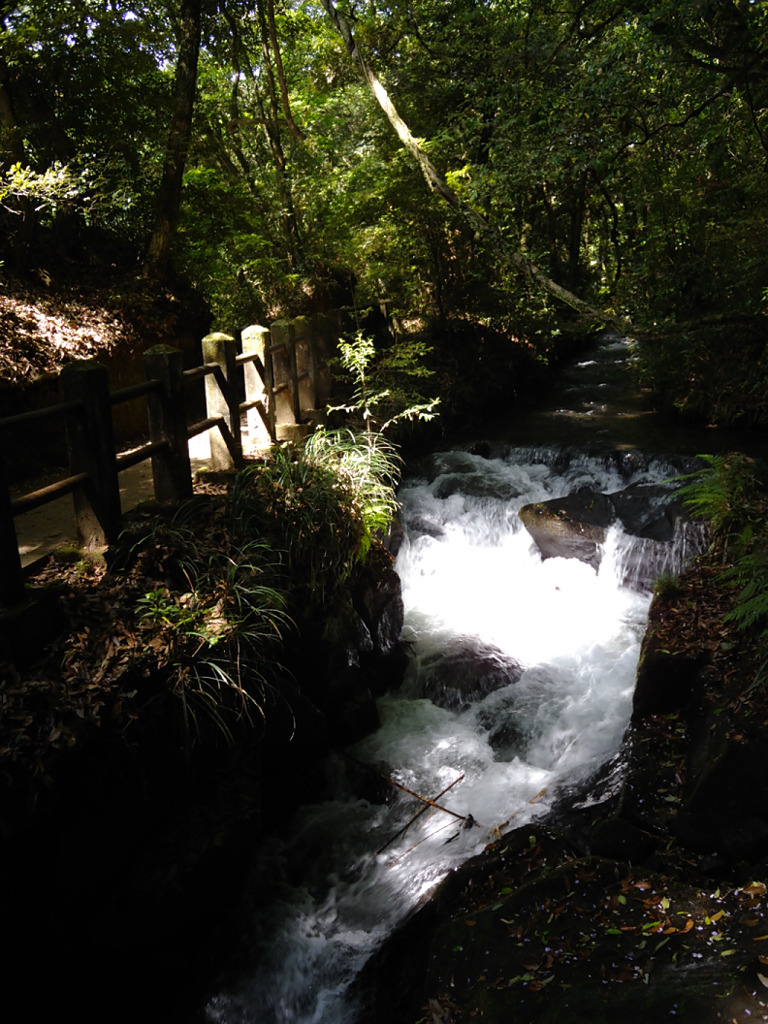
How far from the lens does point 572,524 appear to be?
328 inches

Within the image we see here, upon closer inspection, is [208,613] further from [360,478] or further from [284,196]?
[284,196]

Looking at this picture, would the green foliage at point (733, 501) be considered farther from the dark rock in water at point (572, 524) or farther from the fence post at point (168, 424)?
the fence post at point (168, 424)

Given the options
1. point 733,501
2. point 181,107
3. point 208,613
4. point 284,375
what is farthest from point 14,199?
point 733,501

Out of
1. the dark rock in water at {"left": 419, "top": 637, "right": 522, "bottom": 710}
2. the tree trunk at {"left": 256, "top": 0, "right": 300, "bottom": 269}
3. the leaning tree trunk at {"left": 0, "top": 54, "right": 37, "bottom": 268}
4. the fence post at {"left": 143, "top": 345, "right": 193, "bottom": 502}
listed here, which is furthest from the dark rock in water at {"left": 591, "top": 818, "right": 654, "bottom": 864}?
the tree trunk at {"left": 256, "top": 0, "right": 300, "bottom": 269}

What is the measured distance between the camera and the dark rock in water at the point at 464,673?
6.61 m

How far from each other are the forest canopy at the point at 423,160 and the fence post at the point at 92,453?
10.7 ft

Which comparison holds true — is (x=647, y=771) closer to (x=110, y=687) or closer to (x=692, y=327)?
(x=110, y=687)

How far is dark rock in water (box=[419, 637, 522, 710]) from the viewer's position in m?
6.61

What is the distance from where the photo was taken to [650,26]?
22.2 ft

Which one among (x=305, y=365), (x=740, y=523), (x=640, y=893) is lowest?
(x=640, y=893)

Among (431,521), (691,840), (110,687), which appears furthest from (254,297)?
(691,840)

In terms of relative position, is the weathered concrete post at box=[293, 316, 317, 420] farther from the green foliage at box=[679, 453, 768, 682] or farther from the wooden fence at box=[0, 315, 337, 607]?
the green foliage at box=[679, 453, 768, 682]

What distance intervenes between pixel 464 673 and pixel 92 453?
13.2ft

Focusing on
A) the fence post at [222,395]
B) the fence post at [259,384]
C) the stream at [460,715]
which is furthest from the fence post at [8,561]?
the fence post at [259,384]
